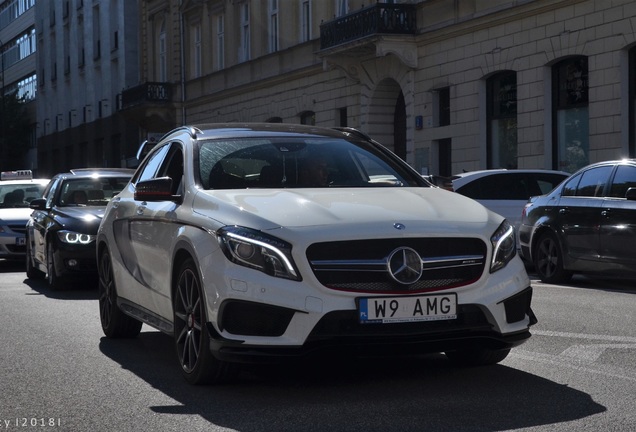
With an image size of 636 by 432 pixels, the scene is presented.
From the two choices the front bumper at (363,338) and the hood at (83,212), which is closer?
the front bumper at (363,338)

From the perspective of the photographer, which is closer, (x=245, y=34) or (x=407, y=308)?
(x=407, y=308)

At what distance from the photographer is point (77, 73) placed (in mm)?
67375

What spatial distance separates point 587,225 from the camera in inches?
555

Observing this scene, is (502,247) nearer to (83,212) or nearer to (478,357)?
(478,357)

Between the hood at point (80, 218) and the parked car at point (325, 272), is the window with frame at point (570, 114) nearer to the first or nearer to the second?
the hood at point (80, 218)

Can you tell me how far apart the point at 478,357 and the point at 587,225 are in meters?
6.85

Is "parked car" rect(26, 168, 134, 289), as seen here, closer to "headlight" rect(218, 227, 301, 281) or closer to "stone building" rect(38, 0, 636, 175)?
"headlight" rect(218, 227, 301, 281)

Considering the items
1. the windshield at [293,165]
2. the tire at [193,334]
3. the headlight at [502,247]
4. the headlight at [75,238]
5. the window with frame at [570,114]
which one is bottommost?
the tire at [193,334]

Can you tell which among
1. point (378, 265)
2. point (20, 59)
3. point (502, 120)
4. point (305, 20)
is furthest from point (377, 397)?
point (20, 59)

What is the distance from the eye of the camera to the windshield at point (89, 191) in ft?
52.6

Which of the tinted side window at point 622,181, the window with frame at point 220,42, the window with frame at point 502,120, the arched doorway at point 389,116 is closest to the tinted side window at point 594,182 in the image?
the tinted side window at point 622,181

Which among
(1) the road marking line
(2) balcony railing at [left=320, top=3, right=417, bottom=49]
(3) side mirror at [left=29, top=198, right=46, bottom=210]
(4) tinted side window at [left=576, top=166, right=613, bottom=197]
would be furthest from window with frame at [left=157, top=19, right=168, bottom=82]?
(1) the road marking line

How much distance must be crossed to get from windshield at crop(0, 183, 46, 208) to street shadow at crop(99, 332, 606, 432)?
1401 centimetres

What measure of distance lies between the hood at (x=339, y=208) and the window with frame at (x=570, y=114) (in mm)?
18001
